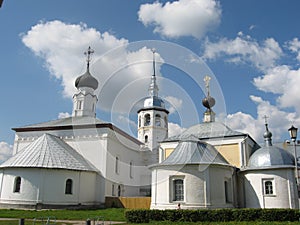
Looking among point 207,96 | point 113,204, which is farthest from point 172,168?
point 207,96

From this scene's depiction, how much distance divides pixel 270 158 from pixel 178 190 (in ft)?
28.1

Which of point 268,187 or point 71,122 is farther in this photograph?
point 71,122

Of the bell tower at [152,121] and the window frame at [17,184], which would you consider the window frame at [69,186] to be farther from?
the bell tower at [152,121]

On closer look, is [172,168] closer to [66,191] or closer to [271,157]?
[271,157]

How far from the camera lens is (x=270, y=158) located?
25297mm

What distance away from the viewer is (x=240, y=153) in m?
29.0

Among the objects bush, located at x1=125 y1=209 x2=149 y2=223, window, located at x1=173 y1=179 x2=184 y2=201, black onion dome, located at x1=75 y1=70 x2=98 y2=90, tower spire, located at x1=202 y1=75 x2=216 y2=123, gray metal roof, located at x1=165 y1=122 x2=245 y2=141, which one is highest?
black onion dome, located at x1=75 y1=70 x2=98 y2=90

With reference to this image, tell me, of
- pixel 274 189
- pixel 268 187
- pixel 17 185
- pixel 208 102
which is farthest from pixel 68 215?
pixel 208 102

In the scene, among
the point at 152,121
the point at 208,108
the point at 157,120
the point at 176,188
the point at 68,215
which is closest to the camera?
the point at 68,215

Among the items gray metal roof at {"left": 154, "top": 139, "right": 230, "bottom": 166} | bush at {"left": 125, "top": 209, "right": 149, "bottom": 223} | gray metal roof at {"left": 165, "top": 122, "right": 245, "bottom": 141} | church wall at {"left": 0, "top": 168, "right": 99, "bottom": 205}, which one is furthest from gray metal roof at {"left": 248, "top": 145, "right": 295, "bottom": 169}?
church wall at {"left": 0, "top": 168, "right": 99, "bottom": 205}

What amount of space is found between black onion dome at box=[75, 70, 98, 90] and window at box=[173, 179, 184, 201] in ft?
69.0

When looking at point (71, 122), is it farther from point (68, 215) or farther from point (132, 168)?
point (68, 215)

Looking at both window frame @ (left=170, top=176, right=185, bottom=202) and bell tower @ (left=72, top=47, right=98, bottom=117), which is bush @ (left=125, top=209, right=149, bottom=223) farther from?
bell tower @ (left=72, top=47, right=98, bottom=117)

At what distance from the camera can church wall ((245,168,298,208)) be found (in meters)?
23.9
